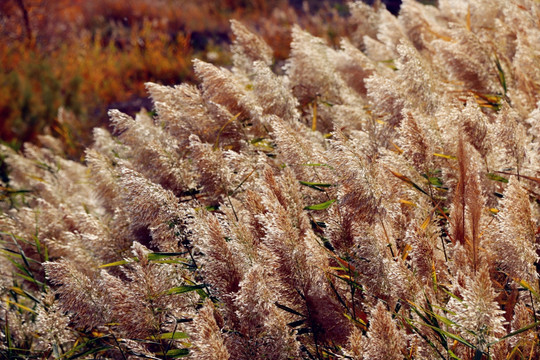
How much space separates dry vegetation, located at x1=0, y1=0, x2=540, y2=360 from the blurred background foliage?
73.1 inches

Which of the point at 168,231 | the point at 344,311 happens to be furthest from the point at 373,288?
the point at 168,231

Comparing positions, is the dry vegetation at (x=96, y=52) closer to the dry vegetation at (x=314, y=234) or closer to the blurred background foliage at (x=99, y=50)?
the blurred background foliage at (x=99, y=50)

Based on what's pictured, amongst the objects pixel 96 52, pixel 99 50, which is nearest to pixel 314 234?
pixel 96 52

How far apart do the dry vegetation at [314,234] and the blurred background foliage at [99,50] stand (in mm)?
1858

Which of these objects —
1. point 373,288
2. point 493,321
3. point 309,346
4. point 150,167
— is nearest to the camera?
point 493,321

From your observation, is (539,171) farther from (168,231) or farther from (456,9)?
(456,9)

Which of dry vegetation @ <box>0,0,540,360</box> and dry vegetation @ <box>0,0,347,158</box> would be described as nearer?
dry vegetation @ <box>0,0,540,360</box>

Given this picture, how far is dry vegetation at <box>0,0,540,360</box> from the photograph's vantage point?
1427mm

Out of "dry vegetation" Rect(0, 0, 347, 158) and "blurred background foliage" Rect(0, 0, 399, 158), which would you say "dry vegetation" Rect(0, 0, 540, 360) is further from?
"dry vegetation" Rect(0, 0, 347, 158)

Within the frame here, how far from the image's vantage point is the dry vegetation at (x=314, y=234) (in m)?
1.43

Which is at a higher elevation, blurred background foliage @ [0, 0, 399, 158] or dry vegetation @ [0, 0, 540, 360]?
dry vegetation @ [0, 0, 540, 360]

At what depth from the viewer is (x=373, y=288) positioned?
1.55m

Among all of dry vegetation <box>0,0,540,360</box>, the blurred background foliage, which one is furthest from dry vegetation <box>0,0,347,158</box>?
dry vegetation <box>0,0,540,360</box>

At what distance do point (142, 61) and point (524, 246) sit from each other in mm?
7756
